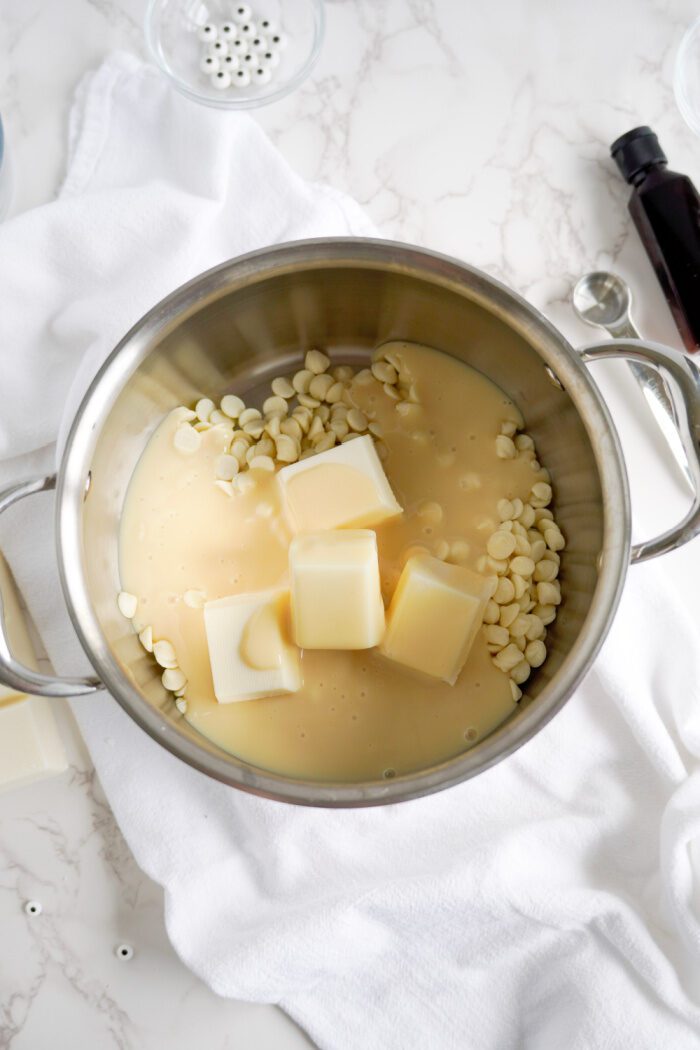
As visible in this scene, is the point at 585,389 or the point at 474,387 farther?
the point at 474,387

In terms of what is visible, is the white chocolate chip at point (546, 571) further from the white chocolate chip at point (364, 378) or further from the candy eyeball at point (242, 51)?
the candy eyeball at point (242, 51)

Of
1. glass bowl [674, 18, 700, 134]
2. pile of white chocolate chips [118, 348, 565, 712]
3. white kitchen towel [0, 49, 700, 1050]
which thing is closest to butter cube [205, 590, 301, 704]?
pile of white chocolate chips [118, 348, 565, 712]

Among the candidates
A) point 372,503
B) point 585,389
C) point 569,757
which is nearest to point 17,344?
point 372,503

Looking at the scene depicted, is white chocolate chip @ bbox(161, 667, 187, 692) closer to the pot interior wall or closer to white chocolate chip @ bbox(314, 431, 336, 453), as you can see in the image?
the pot interior wall

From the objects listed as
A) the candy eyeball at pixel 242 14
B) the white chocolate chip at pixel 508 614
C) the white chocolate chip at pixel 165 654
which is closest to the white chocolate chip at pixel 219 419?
the white chocolate chip at pixel 165 654

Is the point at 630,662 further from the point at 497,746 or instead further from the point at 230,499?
the point at 230,499

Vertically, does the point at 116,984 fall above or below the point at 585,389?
below
